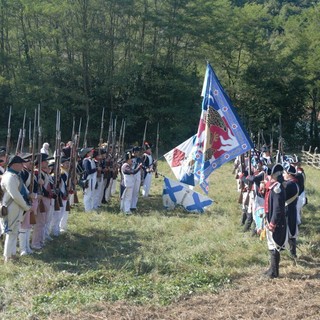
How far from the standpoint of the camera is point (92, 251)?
8844 mm

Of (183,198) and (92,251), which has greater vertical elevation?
(183,198)

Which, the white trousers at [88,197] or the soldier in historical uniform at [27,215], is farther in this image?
the white trousers at [88,197]

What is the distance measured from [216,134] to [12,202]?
3.83 meters

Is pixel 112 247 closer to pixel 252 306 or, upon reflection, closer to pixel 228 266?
pixel 228 266

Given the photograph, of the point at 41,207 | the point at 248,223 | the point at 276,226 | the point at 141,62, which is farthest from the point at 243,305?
the point at 141,62

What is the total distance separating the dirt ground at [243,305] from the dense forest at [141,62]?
2682 centimetres

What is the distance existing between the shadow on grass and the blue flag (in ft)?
6.61

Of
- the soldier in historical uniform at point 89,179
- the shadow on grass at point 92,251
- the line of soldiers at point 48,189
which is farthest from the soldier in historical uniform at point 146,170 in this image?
the shadow on grass at point 92,251

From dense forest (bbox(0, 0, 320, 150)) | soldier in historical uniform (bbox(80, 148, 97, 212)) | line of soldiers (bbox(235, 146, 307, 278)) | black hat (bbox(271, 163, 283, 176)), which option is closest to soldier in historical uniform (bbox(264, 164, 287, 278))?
line of soldiers (bbox(235, 146, 307, 278))

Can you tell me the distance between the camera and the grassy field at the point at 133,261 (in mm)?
6328

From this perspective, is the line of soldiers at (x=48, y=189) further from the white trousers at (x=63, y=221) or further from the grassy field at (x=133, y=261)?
the grassy field at (x=133, y=261)

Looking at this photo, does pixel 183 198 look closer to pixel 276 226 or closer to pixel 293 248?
pixel 293 248

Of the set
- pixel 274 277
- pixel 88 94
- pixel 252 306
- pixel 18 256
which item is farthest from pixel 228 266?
pixel 88 94

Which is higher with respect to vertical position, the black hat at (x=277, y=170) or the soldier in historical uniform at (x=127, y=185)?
the black hat at (x=277, y=170)
